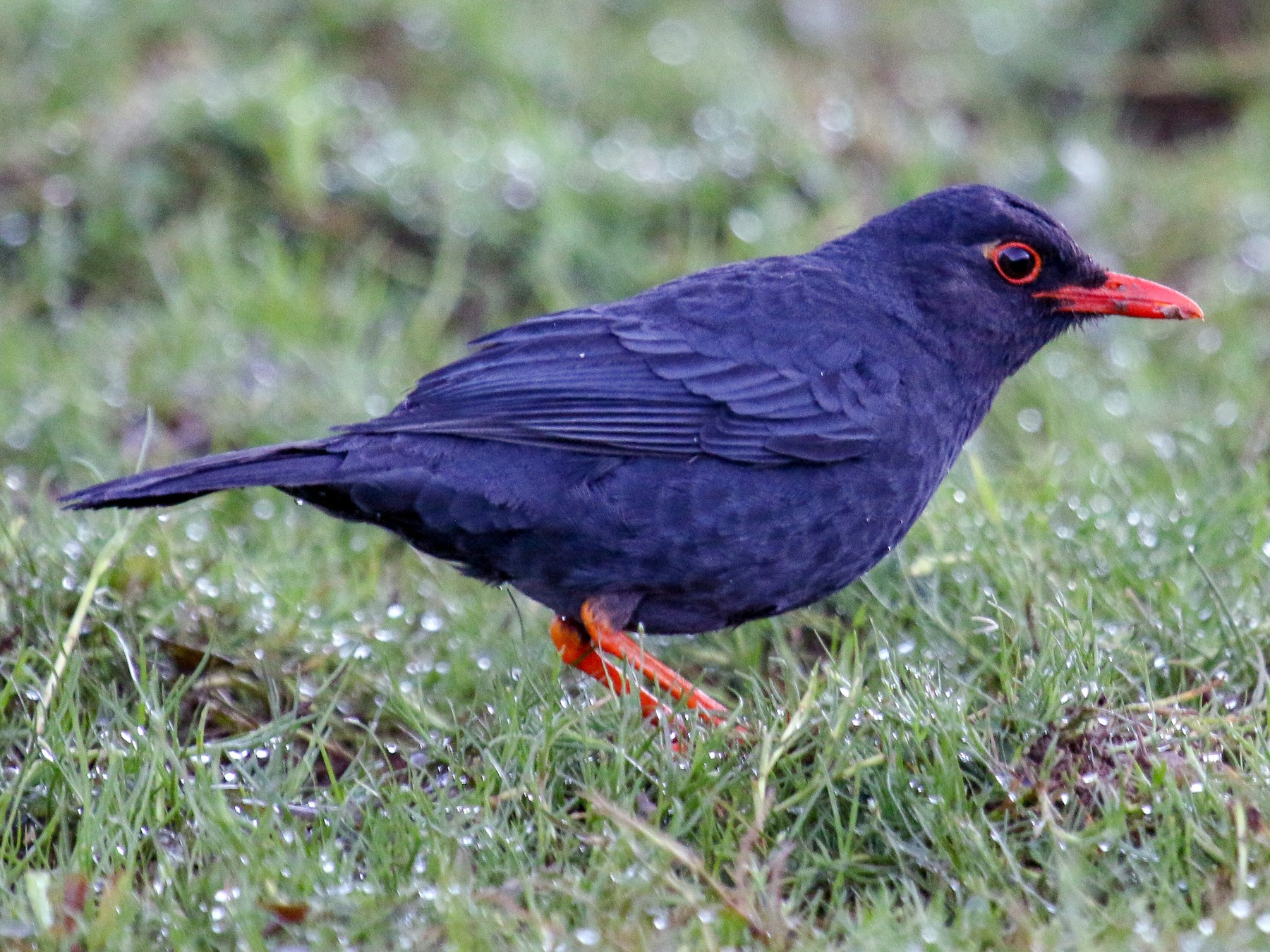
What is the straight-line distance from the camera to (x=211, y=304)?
21.0 ft

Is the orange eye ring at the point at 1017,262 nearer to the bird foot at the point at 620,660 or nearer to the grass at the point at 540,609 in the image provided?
the grass at the point at 540,609

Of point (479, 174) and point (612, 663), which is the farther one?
point (479, 174)

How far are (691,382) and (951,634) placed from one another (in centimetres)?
100

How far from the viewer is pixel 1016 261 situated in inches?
177

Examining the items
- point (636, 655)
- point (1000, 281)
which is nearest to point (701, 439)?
point (636, 655)

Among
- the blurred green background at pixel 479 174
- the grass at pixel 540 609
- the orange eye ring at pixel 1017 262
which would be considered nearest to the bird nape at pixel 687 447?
the orange eye ring at pixel 1017 262

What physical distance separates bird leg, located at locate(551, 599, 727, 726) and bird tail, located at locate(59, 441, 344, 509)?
32.6 inches

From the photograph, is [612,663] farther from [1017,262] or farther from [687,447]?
[1017,262]

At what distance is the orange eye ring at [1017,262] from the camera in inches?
176

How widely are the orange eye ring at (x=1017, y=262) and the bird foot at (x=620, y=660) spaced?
154 cm

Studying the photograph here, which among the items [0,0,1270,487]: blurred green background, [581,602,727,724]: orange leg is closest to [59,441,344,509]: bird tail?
[581,602,727,724]: orange leg

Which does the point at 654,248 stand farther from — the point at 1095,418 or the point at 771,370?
the point at 771,370

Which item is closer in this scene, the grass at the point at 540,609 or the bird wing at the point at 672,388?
the grass at the point at 540,609

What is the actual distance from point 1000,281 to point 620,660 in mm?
1604
